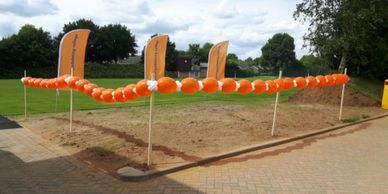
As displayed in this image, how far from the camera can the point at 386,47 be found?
63.2 feet

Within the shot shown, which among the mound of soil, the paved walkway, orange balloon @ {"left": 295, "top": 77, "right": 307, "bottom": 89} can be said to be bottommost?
the paved walkway

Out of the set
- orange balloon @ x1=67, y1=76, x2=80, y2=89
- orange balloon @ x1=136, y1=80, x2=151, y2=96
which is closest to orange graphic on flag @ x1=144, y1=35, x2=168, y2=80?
orange balloon @ x1=67, y1=76, x2=80, y2=89

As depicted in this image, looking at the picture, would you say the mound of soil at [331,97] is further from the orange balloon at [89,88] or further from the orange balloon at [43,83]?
the orange balloon at [43,83]

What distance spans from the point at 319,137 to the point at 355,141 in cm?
91

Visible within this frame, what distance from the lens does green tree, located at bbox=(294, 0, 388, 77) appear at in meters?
16.4

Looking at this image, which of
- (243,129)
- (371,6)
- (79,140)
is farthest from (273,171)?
(371,6)

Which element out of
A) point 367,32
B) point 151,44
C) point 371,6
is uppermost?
point 371,6

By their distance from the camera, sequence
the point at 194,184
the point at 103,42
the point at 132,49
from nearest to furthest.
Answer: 1. the point at 194,184
2. the point at 103,42
3. the point at 132,49

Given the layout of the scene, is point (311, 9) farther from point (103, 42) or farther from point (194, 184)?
point (103, 42)

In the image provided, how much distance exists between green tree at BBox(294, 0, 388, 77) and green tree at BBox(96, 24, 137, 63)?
2106 inches

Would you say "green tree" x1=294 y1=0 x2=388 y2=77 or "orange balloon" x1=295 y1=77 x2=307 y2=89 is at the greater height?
"green tree" x1=294 y1=0 x2=388 y2=77

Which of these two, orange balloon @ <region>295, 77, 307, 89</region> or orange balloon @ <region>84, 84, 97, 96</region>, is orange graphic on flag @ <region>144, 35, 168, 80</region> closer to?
orange balloon @ <region>84, 84, 97, 96</region>

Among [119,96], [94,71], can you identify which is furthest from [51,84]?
[94,71]

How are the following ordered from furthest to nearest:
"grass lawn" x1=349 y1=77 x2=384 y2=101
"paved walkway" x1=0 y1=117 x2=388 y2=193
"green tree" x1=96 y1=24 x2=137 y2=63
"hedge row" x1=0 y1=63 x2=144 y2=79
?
1. "green tree" x1=96 y1=24 x2=137 y2=63
2. "hedge row" x1=0 y1=63 x2=144 y2=79
3. "grass lawn" x1=349 y1=77 x2=384 y2=101
4. "paved walkway" x1=0 y1=117 x2=388 y2=193
